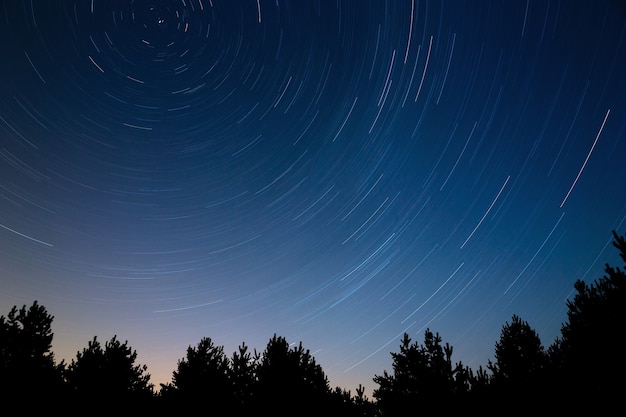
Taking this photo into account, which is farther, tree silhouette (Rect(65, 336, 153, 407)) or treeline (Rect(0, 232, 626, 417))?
tree silhouette (Rect(65, 336, 153, 407))

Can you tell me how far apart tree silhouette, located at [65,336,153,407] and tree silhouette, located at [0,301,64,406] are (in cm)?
69

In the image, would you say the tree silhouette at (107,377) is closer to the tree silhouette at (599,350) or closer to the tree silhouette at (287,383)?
the tree silhouette at (287,383)

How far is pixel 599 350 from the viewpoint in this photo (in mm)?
9273

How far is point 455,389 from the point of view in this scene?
12.4 m

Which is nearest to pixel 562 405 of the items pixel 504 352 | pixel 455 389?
pixel 455 389

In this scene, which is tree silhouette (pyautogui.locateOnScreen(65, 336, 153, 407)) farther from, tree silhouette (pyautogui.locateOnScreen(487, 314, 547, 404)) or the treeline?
tree silhouette (pyautogui.locateOnScreen(487, 314, 547, 404))

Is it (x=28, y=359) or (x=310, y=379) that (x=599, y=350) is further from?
(x=28, y=359)

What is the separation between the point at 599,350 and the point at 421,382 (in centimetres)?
646

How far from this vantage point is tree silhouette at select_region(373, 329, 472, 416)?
1234 cm

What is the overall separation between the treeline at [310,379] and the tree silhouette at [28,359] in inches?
1.3

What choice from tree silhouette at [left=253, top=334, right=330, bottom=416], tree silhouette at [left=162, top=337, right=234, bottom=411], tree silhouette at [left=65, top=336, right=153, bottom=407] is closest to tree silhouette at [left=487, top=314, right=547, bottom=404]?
tree silhouette at [left=253, top=334, right=330, bottom=416]

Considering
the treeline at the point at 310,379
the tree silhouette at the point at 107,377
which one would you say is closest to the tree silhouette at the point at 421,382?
the treeline at the point at 310,379

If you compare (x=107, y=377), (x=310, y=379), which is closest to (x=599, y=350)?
(x=310, y=379)

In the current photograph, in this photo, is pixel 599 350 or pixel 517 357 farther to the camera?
pixel 517 357
